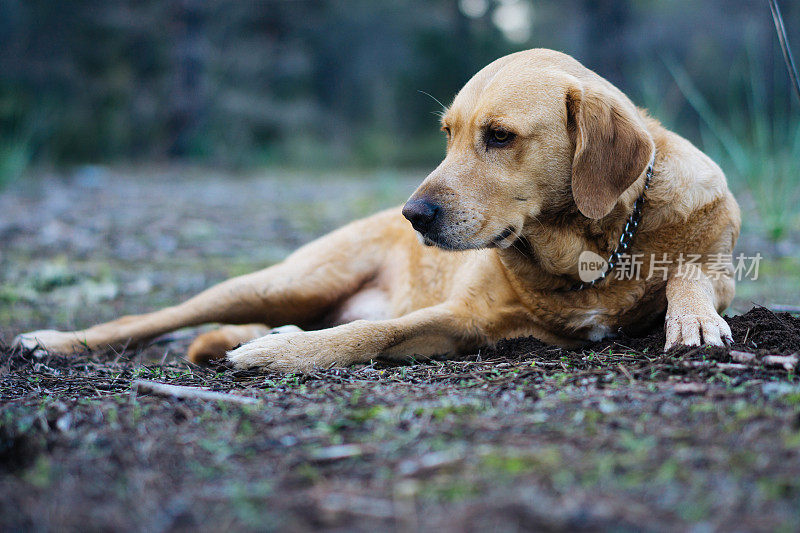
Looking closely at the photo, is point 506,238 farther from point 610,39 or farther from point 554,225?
point 610,39

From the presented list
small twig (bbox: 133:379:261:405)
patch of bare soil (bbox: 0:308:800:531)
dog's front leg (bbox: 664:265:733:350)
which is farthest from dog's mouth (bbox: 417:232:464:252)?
small twig (bbox: 133:379:261:405)

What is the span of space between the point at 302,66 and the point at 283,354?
2035 centimetres

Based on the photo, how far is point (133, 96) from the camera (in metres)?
17.5

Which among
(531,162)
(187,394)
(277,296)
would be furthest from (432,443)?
(277,296)

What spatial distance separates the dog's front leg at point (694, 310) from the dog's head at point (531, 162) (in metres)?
0.48

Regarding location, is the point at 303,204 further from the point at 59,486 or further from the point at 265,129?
the point at 265,129

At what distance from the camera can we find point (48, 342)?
368 cm

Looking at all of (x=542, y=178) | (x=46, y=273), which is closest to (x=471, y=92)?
(x=542, y=178)

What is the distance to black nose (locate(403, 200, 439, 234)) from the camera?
290 centimetres

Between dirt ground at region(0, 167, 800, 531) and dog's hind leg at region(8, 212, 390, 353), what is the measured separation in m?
0.39

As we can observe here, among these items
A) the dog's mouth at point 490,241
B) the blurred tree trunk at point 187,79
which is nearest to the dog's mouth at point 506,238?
the dog's mouth at point 490,241

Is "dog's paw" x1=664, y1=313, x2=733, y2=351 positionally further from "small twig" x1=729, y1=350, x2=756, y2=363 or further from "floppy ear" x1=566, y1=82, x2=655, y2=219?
"floppy ear" x1=566, y1=82, x2=655, y2=219

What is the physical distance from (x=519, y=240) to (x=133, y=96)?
16.7 metres

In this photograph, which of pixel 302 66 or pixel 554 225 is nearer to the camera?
pixel 554 225
